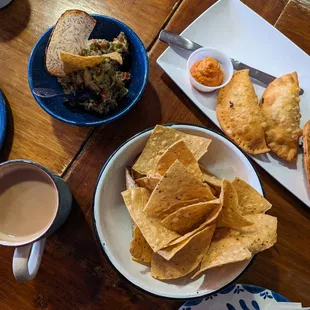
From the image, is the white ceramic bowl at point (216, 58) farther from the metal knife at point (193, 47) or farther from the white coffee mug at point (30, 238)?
the white coffee mug at point (30, 238)

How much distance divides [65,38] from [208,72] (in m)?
0.44

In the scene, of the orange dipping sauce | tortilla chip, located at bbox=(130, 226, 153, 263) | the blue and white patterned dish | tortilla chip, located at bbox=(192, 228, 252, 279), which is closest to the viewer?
tortilla chip, located at bbox=(192, 228, 252, 279)

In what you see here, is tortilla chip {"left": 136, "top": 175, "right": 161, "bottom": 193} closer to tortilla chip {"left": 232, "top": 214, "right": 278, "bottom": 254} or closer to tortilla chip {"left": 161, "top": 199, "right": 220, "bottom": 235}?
tortilla chip {"left": 161, "top": 199, "right": 220, "bottom": 235}

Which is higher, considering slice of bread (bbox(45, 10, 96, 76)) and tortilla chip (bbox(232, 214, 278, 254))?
slice of bread (bbox(45, 10, 96, 76))

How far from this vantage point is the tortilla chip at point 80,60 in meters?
1.09

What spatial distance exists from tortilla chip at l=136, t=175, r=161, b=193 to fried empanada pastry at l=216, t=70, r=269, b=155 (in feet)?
1.09

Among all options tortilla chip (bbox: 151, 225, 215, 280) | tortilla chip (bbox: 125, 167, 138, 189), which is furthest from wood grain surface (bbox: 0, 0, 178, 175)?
tortilla chip (bbox: 151, 225, 215, 280)

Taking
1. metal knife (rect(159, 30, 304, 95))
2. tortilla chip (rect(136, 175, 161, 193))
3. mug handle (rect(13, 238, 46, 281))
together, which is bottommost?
mug handle (rect(13, 238, 46, 281))

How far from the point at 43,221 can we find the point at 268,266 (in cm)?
64

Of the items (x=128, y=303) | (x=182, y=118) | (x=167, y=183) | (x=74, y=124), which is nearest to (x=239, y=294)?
(x=128, y=303)

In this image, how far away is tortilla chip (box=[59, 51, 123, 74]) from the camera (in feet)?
3.58

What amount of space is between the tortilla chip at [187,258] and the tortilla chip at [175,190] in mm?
91

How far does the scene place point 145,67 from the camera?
1.23 metres

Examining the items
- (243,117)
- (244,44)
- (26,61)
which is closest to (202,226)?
(243,117)
